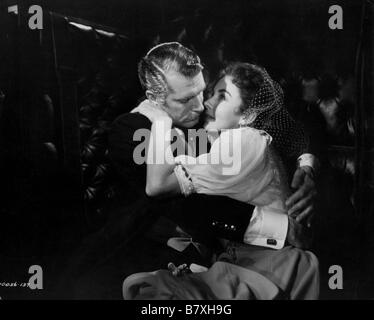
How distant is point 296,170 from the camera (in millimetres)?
2754

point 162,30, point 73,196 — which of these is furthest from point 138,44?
point 73,196

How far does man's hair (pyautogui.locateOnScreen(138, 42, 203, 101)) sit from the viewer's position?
273 cm

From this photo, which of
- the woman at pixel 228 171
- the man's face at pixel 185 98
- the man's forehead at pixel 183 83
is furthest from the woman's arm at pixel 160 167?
the man's forehead at pixel 183 83

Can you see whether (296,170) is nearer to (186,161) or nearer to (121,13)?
(186,161)

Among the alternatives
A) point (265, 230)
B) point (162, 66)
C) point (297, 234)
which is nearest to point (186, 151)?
point (162, 66)

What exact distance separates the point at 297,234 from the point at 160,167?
717 mm

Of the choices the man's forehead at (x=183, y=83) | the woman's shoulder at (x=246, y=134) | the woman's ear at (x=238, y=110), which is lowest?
the woman's shoulder at (x=246, y=134)

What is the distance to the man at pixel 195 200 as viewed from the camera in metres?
2.71

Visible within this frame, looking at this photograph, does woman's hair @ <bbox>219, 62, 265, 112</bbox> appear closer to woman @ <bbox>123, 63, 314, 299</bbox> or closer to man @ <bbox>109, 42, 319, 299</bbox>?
woman @ <bbox>123, 63, 314, 299</bbox>

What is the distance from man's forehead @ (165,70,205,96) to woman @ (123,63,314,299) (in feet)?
0.26

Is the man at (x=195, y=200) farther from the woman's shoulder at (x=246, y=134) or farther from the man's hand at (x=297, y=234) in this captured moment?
the woman's shoulder at (x=246, y=134)

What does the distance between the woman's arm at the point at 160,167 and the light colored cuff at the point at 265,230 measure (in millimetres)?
382
